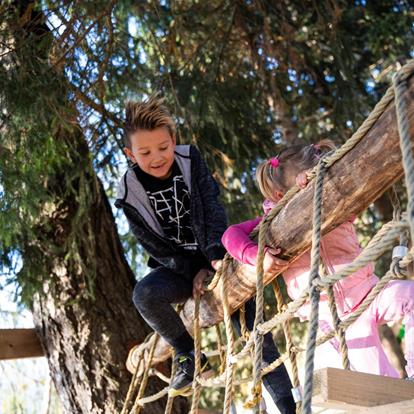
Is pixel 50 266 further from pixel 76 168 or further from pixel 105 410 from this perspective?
pixel 105 410

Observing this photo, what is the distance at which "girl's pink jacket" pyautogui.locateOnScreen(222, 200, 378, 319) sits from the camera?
217 cm

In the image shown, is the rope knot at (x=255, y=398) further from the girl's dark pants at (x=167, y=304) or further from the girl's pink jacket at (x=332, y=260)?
the girl's dark pants at (x=167, y=304)

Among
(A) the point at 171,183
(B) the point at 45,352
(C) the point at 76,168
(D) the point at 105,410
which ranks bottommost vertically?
(D) the point at 105,410

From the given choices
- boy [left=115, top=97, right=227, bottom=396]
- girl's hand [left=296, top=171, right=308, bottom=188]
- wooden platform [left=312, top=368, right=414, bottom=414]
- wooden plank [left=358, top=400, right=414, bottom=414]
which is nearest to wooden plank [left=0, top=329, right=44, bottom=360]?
boy [left=115, top=97, right=227, bottom=396]

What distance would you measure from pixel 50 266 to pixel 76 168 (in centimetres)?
50

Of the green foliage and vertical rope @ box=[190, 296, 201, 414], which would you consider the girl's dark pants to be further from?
the green foliage

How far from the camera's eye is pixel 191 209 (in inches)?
103

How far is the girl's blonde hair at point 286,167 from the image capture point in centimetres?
221

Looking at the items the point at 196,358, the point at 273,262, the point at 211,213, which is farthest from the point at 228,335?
the point at 211,213

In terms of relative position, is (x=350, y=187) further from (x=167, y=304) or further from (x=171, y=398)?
(x=171, y=398)

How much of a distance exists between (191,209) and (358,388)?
1138mm

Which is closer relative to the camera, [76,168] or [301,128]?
[76,168]

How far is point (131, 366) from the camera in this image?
135 inches

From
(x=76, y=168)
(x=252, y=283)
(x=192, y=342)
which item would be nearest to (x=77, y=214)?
(x=76, y=168)
